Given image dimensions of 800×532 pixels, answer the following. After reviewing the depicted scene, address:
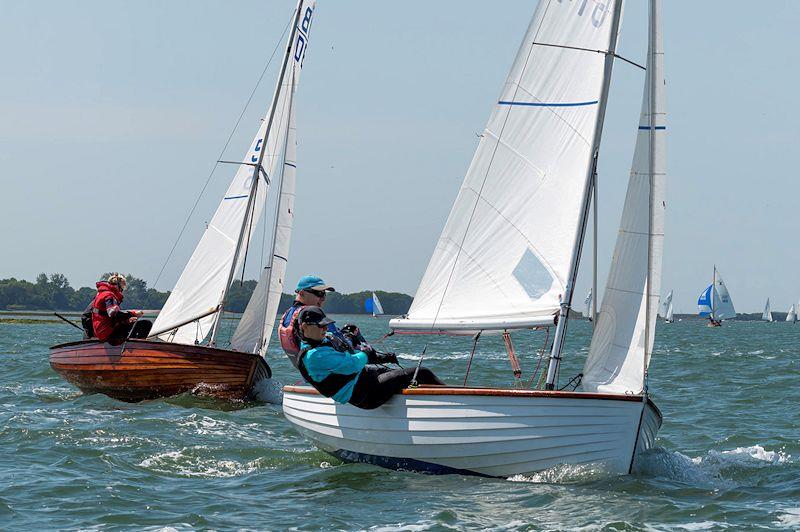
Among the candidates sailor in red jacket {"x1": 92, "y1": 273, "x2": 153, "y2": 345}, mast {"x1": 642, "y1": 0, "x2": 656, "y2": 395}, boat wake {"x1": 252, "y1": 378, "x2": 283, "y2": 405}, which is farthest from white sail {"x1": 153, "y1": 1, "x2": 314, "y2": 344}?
mast {"x1": 642, "y1": 0, "x2": 656, "y2": 395}

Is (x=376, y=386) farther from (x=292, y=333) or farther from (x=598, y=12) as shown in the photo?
(x=598, y=12)

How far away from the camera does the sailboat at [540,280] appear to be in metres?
8.95

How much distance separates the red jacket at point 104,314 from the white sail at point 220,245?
174 centimetres

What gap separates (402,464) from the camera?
9.61m

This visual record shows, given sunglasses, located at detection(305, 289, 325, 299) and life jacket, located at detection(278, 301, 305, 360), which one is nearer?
life jacket, located at detection(278, 301, 305, 360)

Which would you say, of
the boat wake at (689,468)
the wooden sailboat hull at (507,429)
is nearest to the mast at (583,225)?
the wooden sailboat hull at (507,429)

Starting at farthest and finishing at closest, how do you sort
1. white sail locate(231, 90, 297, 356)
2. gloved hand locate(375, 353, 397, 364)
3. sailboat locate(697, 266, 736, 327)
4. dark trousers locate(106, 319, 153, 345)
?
1. sailboat locate(697, 266, 736, 327)
2. white sail locate(231, 90, 297, 356)
3. dark trousers locate(106, 319, 153, 345)
4. gloved hand locate(375, 353, 397, 364)

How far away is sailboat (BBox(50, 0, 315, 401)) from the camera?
15.3 meters

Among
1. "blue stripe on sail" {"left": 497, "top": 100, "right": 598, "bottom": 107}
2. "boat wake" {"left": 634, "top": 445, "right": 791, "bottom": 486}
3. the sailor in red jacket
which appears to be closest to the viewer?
"boat wake" {"left": 634, "top": 445, "right": 791, "bottom": 486}

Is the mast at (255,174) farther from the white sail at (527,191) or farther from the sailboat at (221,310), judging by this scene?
the white sail at (527,191)

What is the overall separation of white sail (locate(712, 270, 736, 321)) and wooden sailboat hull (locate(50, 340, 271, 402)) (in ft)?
293

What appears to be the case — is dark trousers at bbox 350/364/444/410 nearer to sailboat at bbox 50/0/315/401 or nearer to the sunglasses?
the sunglasses

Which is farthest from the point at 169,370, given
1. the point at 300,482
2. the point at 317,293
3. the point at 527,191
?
the point at 527,191

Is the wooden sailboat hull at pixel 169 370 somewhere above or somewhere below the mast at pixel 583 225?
below
